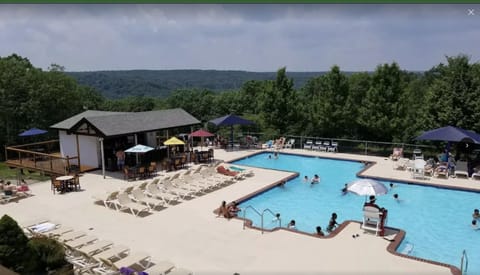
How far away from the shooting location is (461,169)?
17734 millimetres

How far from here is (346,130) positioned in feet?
82.0

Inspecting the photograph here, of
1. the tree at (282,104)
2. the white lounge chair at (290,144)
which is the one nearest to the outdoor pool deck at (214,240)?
the white lounge chair at (290,144)

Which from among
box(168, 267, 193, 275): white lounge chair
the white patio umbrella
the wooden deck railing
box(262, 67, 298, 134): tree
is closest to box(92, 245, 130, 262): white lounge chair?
box(168, 267, 193, 275): white lounge chair

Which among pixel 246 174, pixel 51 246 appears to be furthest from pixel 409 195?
pixel 51 246

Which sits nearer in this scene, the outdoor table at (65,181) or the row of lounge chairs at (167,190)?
the row of lounge chairs at (167,190)

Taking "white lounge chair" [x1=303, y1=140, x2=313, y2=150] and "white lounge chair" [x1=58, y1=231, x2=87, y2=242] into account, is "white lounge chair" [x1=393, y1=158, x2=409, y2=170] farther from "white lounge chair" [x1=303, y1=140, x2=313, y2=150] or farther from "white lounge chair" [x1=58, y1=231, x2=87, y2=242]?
"white lounge chair" [x1=58, y1=231, x2=87, y2=242]

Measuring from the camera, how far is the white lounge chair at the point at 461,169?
1734cm

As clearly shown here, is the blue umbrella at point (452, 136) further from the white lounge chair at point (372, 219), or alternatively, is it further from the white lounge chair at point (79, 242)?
the white lounge chair at point (79, 242)

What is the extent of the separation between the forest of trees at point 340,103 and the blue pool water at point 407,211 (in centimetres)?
540

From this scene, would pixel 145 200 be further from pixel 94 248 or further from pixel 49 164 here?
pixel 49 164

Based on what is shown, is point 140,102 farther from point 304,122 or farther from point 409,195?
point 409,195

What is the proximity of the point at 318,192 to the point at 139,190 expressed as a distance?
7.89 meters

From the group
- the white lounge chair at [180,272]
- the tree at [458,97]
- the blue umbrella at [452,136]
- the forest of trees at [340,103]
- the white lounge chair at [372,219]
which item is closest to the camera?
the white lounge chair at [180,272]

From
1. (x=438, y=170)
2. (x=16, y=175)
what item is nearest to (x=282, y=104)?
(x=438, y=170)
